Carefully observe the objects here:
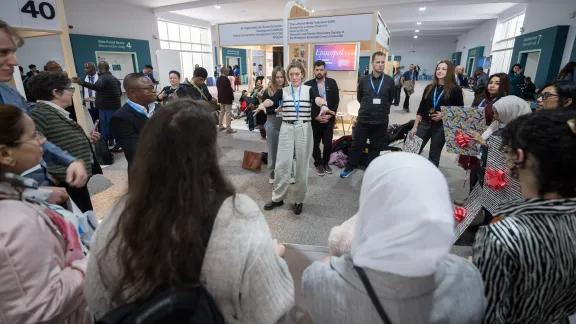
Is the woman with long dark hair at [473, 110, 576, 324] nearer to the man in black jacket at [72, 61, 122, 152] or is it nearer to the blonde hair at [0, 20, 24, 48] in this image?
the blonde hair at [0, 20, 24, 48]

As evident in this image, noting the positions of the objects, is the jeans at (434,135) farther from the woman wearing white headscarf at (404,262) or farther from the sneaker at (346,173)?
the woman wearing white headscarf at (404,262)

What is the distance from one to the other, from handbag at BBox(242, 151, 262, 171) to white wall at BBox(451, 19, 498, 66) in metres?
17.7

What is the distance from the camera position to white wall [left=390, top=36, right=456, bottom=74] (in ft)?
95.5

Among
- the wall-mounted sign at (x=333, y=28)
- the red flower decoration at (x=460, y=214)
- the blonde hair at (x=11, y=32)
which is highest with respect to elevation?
the wall-mounted sign at (x=333, y=28)

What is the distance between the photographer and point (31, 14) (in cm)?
364

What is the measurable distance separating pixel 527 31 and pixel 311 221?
1371 centimetres

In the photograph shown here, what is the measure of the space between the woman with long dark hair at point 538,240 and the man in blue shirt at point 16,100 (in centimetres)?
215

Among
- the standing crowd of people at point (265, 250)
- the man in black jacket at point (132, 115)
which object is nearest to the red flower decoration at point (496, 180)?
the standing crowd of people at point (265, 250)

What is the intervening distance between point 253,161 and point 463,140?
9.26ft

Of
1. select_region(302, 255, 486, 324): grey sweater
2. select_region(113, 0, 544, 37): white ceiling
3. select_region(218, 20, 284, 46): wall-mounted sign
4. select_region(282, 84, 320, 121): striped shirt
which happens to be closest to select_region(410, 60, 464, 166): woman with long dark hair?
select_region(282, 84, 320, 121): striped shirt

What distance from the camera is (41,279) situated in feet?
2.84

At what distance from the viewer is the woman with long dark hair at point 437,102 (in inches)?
136

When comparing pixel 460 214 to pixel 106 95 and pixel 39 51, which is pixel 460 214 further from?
pixel 39 51

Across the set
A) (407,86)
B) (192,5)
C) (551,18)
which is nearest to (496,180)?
(407,86)
